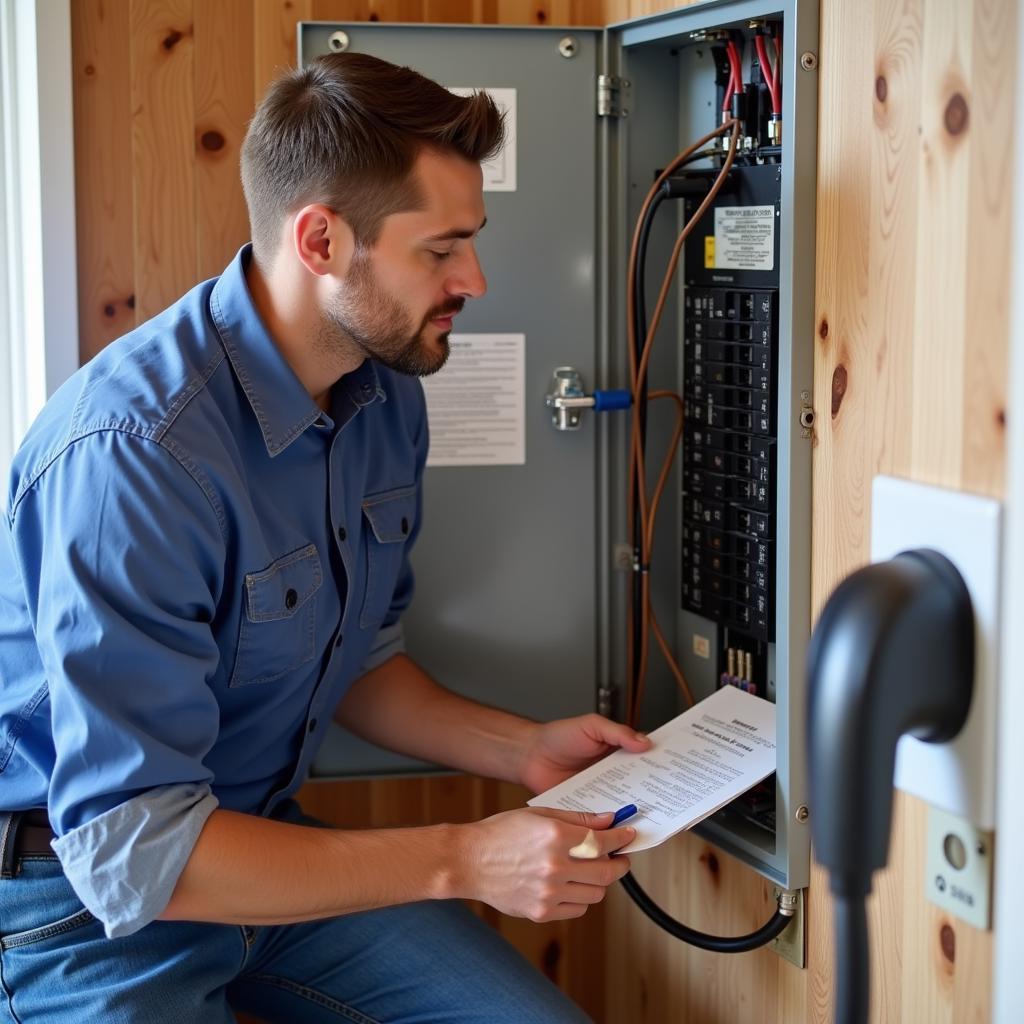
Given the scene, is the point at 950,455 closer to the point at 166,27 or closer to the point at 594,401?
the point at 594,401

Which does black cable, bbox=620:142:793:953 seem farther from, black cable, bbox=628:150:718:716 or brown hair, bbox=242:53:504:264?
brown hair, bbox=242:53:504:264

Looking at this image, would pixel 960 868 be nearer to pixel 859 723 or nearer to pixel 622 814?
pixel 859 723

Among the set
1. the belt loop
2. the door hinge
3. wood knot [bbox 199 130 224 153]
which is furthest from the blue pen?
wood knot [bbox 199 130 224 153]

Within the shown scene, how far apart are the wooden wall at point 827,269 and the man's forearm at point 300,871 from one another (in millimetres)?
435

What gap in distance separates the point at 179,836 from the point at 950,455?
0.83 m

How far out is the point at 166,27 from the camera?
69.4 inches

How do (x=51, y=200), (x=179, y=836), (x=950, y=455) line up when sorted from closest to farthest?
1. (x=950, y=455)
2. (x=179, y=836)
3. (x=51, y=200)

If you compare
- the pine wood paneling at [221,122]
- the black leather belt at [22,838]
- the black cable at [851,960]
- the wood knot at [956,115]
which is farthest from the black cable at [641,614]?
the black cable at [851,960]

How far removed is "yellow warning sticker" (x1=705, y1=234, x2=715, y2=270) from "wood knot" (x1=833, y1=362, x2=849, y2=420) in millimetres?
432

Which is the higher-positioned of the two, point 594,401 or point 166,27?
point 166,27

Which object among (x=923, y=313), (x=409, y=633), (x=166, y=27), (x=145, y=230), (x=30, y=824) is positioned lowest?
(x=30, y=824)

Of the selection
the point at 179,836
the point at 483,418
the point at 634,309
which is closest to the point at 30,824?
the point at 179,836

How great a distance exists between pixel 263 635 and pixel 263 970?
459 millimetres

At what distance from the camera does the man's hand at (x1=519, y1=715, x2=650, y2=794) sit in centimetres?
159
